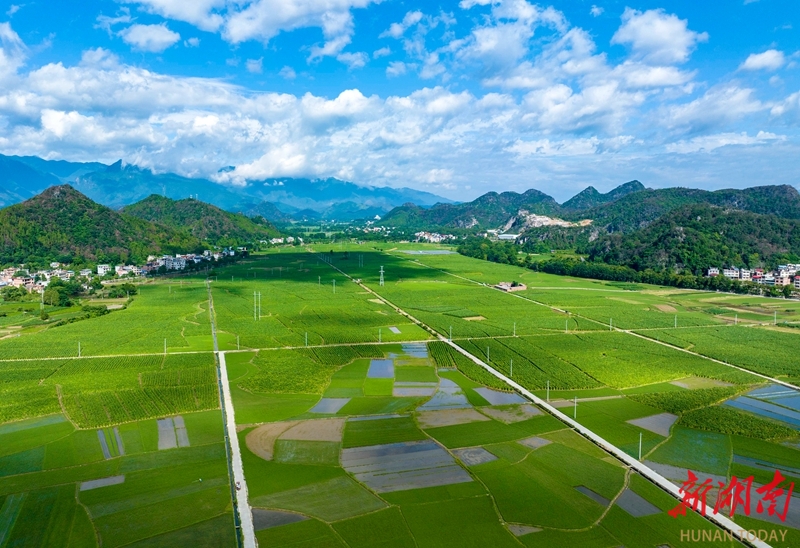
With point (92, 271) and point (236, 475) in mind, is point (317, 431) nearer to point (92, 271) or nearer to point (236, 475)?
point (236, 475)

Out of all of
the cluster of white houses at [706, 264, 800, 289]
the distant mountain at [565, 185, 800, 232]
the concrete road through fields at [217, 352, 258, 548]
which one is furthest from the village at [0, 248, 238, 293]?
the distant mountain at [565, 185, 800, 232]

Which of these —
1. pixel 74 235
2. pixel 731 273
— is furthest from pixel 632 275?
pixel 74 235

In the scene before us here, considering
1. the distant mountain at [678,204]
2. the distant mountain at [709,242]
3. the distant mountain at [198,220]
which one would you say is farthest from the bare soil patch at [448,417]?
the distant mountain at [198,220]

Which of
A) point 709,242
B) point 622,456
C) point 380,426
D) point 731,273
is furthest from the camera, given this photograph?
point 709,242

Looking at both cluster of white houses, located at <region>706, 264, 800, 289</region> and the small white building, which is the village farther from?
the small white building

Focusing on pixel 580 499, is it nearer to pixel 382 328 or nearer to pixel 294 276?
pixel 382 328

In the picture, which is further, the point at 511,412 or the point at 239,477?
the point at 511,412

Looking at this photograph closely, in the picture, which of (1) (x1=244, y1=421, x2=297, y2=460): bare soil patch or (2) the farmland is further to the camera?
(1) (x1=244, y1=421, x2=297, y2=460): bare soil patch

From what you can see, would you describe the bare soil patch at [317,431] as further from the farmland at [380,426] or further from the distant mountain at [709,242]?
the distant mountain at [709,242]
